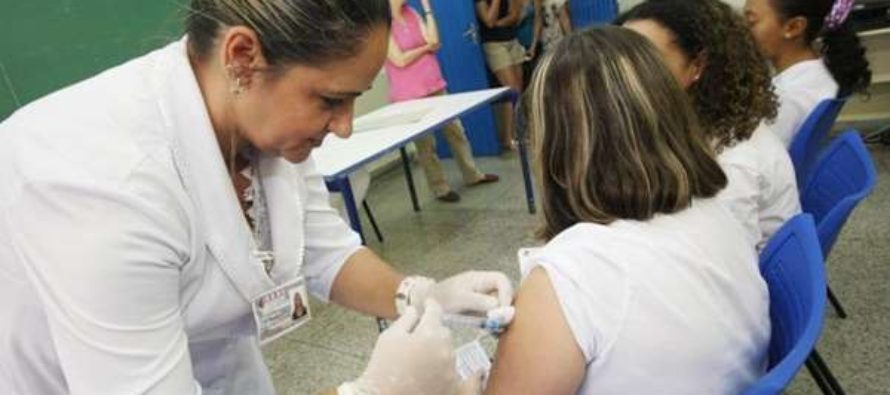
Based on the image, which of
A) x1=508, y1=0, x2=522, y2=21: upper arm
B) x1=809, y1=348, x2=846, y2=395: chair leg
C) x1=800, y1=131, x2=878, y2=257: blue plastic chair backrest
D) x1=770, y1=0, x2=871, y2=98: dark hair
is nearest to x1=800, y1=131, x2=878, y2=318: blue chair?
x1=800, y1=131, x2=878, y2=257: blue plastic chair backrest

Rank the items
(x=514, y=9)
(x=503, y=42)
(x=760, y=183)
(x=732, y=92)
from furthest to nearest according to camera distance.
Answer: (x=503, y=42) → (x=514, y=9) → (x=732, y=92) → (x=760, y=183)

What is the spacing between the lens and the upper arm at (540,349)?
792mm

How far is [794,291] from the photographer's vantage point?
94 centimetres

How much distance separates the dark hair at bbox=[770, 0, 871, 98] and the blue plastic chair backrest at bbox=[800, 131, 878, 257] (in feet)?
1.74

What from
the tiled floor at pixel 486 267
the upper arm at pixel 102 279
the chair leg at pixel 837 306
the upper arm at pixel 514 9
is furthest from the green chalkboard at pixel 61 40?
the chair leg at pixel 837 306

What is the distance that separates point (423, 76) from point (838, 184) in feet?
9.38

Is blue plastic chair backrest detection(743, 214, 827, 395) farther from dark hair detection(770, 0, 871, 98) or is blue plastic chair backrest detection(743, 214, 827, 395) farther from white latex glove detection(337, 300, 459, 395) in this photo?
dark hair detection(770, 0, 871, 98)

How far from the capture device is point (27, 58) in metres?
2.53

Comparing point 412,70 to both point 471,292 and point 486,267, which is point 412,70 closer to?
point 486,267

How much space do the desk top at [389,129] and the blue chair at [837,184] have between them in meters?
1.52

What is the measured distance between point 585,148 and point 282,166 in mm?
465

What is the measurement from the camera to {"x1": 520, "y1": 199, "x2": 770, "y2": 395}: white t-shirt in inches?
31.2

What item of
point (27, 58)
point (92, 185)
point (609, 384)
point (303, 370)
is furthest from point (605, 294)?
point (27, 58)

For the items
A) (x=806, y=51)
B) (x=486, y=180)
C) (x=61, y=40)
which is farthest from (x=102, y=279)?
(x=486, y=180)
